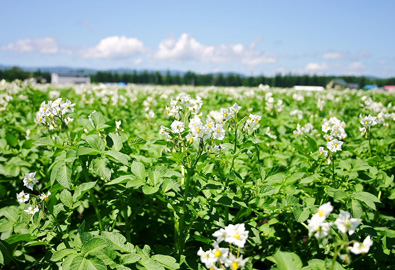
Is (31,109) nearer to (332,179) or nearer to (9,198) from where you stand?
(9,198)

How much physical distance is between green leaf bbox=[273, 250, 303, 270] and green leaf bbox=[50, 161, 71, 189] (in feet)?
4.13

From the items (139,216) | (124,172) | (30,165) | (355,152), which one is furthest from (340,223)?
(30,165)

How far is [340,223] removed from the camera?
1154 millimetres

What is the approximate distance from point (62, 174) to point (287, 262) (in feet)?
4.49

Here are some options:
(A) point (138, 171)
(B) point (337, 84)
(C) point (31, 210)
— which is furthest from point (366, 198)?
(B) point (337, 84)

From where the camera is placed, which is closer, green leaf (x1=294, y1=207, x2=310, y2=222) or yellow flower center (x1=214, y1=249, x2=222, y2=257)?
yellow flower center (x1=214, y1=249, x2=222, y2=257)

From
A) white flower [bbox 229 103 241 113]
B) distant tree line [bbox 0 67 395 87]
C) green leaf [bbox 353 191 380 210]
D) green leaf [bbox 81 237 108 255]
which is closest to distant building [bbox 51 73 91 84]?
distant tree line [bbox 0 67 395 87]

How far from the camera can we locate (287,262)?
1379mm

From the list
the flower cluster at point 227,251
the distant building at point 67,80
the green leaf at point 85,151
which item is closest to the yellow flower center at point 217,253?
the flower cluster at point 227,251

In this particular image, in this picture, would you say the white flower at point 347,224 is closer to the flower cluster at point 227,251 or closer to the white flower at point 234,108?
the flower cluster at point 227,251

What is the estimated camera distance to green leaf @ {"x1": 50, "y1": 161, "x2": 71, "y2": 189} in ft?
5.89

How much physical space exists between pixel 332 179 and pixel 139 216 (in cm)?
169

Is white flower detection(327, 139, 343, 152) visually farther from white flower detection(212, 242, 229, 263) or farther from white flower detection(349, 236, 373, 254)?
white flower detection(212, 242, 229, 263)

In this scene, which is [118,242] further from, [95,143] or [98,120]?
[98,120]
